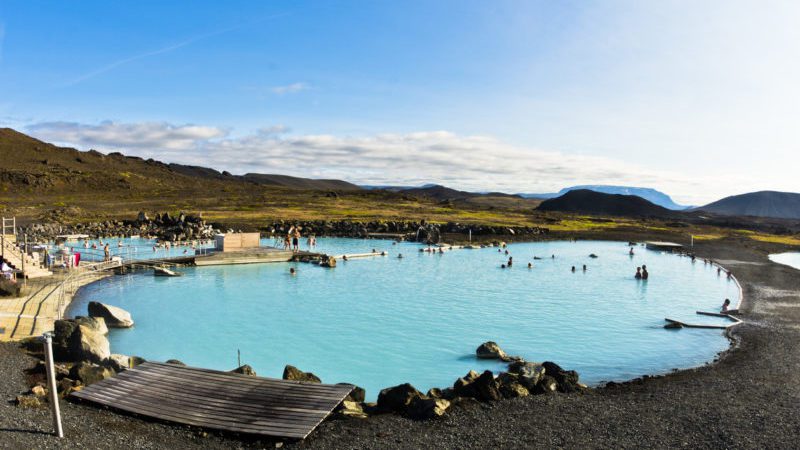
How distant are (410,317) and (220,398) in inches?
640

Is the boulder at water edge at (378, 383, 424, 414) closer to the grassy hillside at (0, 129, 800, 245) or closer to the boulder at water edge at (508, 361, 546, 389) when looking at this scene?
the boulder at water edge at (508, 361, 546, 389)

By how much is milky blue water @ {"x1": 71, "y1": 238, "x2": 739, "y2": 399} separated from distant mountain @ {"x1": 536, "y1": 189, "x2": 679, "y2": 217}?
4410 inches

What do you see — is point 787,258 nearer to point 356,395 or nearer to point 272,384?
point 356,395

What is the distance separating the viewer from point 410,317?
91.6 ft

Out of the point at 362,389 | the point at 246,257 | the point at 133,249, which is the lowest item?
the point at 362,389

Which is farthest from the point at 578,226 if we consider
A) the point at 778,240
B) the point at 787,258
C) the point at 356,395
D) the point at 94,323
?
the point at 356,395

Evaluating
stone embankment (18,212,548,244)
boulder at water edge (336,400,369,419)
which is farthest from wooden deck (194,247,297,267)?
boulder at water edge (336,400,369,419)

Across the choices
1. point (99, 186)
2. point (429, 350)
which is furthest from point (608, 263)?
point (99, 186)

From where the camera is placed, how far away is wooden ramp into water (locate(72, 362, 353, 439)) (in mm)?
11344

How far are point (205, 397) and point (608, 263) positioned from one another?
45157 mm

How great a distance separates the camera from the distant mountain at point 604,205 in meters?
151

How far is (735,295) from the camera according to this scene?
113ft

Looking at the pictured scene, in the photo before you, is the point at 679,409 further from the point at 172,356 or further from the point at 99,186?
the point at 99,186

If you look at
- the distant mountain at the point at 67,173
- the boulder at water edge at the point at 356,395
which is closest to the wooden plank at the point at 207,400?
the boulder at water edge at the point at 356,395
